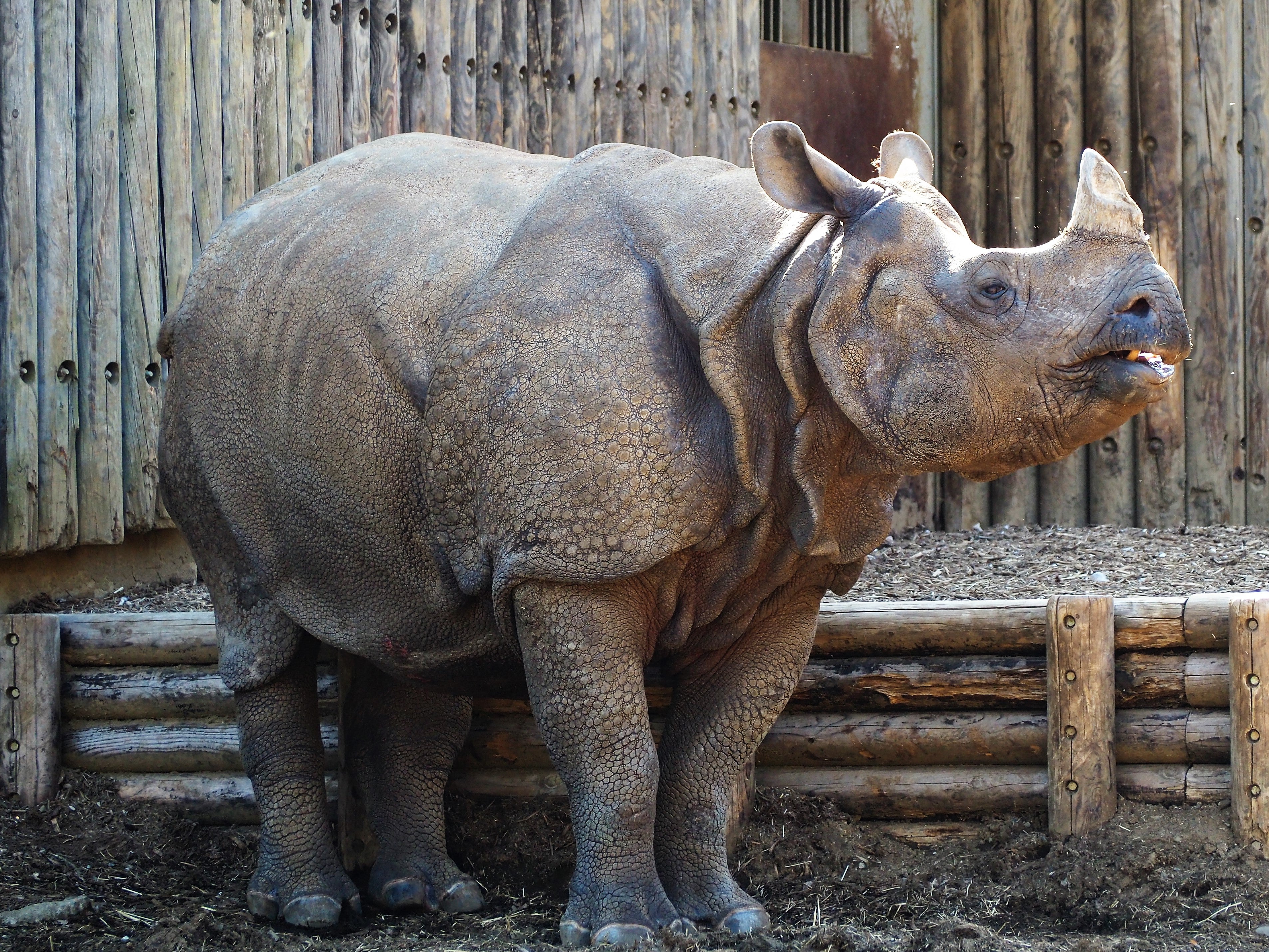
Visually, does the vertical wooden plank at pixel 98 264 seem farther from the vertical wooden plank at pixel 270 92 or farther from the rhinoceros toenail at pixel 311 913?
the rhinoceros toenail at pixel 311 913

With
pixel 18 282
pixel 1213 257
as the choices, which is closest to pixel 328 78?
pixel 18 282

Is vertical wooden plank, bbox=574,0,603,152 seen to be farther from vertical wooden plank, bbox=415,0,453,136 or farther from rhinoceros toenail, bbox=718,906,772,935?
rhinoceros toenail, bbox=718,906,772,935

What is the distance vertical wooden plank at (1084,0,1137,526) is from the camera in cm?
888

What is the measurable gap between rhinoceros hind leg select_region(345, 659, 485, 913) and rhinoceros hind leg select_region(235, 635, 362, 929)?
0.56 feet

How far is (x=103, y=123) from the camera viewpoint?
6590 mm

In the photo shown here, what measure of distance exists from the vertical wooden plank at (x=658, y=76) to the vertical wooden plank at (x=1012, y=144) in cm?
198

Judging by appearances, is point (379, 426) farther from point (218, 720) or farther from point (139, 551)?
point (139, 551)

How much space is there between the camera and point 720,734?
4816 millimetres

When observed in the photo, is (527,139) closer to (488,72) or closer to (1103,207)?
(488,72)

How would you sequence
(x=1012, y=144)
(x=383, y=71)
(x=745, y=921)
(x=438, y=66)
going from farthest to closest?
(x=1012, y=144) < (x=438, y=66) < (x=383, y=71) < (x=745, y=921)

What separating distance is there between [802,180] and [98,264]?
3.49 metres

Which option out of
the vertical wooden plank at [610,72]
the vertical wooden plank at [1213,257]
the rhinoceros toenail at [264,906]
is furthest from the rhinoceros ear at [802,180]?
the vertical wooden plank at [1213,257]

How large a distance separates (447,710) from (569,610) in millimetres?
1351

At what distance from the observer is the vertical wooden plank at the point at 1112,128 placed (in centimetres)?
888
